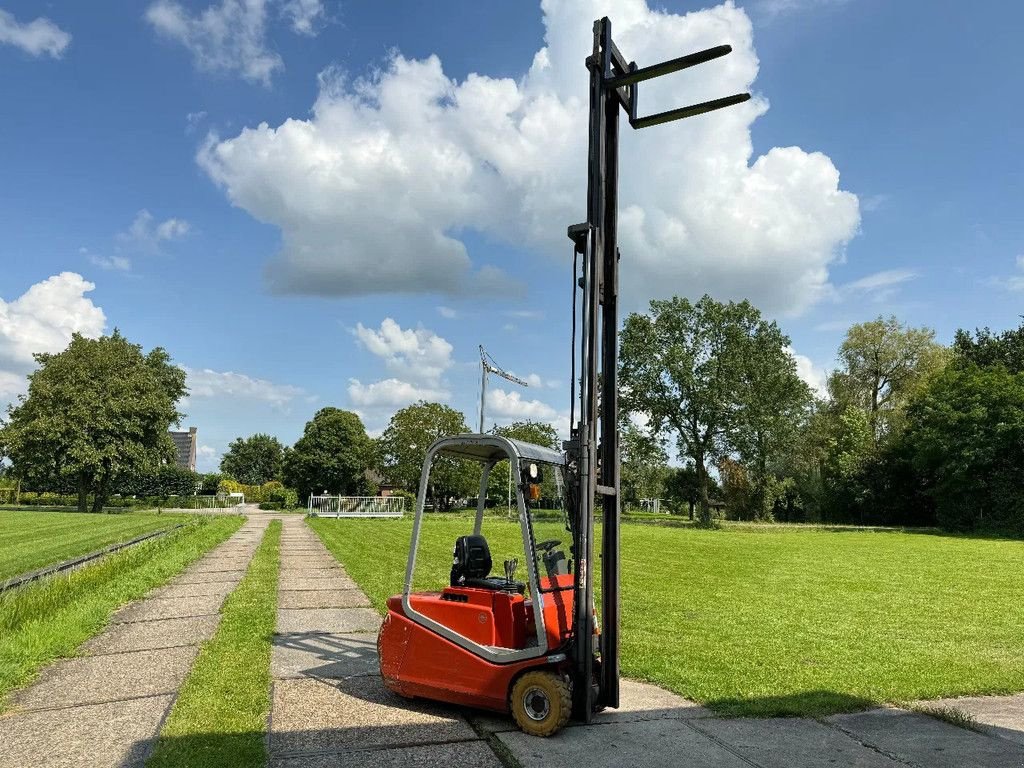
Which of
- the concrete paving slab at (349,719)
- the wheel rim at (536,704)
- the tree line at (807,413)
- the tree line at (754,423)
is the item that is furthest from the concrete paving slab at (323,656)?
the tree line at (807,413)

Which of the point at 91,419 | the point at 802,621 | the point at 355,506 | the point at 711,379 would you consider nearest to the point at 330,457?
the point at 355,506

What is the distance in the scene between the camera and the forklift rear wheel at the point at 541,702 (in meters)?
4.93

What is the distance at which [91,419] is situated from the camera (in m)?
41.6

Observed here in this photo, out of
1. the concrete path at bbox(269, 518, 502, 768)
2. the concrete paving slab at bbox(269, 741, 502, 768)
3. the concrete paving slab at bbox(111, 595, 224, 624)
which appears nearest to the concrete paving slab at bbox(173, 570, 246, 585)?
the concrete paving slab at bbox(111, 595, 224, 624)

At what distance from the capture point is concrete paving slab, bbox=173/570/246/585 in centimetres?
1310

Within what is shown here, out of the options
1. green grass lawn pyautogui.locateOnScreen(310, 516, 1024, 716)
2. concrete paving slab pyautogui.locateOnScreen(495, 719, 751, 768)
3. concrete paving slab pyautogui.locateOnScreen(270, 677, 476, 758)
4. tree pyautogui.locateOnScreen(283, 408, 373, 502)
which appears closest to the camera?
concrete paving slab pyautogui.locateOnScreen(495, 719, 751, 768)

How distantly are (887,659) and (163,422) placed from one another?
44930 mm

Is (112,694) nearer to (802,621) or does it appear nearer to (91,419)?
(802,621)

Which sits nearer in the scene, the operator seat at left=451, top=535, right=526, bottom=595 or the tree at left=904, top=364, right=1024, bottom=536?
the operator seat at left=451, top=535, right=526, bottom=595

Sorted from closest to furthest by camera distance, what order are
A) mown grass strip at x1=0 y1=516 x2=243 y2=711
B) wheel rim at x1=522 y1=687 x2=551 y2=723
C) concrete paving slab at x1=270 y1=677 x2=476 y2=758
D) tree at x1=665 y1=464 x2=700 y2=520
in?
concrete paving slab at x1=270 y1=677 x2=476 y2=758 → wheel rim at x1=522 y1=687 x2=551 y2=723 → mown grass strip at x1=0 y1=516 x2=243 y2=711 → tree at x1=665 y1=464 x2=700 y2=520

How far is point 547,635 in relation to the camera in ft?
16.8

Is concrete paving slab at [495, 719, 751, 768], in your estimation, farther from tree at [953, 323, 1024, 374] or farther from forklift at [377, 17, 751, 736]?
tree at [953, 323, 1024, 374]

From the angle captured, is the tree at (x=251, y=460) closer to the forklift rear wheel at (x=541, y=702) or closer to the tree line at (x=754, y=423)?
the tree line at (x=754, y=423)

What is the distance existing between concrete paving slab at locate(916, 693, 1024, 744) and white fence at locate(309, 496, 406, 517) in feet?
134
